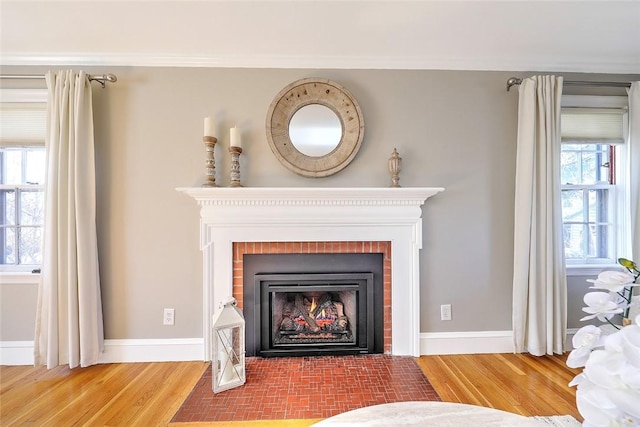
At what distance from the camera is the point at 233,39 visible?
6.66ft

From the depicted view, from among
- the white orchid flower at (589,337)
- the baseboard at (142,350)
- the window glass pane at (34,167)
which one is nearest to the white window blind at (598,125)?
the baseboard at (142,350)

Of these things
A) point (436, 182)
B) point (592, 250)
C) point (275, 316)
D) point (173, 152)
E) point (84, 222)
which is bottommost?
point (275, 316)

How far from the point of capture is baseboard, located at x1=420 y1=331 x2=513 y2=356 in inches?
90.1

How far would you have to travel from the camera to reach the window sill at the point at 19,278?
2213 mm

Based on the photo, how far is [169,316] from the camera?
2.23m

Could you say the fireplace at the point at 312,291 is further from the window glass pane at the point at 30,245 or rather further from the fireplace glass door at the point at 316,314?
the window glass pane at the point at 30,245

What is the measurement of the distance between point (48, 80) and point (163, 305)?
5.86ft

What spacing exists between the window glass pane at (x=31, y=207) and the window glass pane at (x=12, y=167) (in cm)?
13

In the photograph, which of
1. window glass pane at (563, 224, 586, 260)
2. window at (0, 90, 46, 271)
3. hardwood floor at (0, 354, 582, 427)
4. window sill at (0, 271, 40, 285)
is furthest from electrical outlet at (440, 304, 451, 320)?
window at (0, 90, 46, 271)

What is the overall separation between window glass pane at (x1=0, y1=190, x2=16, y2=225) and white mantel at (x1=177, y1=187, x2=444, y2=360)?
157cm

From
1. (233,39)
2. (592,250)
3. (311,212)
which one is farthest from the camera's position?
(592,250)

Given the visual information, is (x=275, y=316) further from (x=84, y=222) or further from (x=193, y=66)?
(x=193, y=66)

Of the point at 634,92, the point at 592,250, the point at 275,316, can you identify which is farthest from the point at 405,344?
the point at 634,92

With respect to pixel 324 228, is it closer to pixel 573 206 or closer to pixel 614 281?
pixel 614 281
